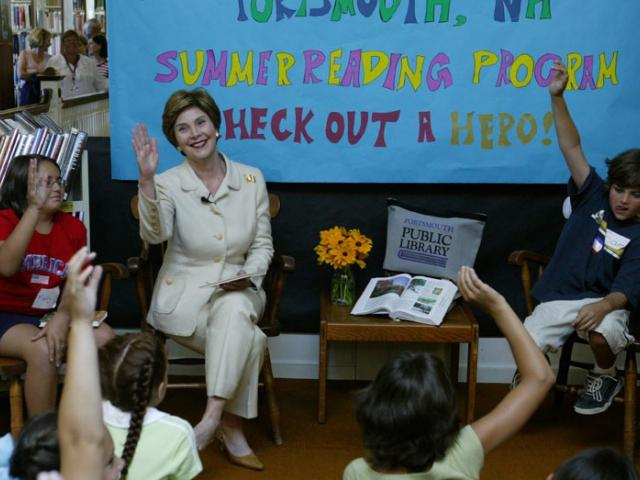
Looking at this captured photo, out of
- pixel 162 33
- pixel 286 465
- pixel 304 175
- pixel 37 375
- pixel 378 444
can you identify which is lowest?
pixel 286 465

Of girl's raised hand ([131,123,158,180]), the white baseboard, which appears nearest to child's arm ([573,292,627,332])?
the white baseboard

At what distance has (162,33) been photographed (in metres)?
3.98

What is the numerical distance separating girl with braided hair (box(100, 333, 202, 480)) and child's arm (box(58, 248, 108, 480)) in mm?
496

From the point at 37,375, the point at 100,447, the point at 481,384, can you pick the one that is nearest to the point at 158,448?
the point at 100,447

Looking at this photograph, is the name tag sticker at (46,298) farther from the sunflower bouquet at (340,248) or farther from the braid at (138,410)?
the braid at (138,410)

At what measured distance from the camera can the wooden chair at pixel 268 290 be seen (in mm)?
3662

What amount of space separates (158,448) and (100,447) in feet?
1.91

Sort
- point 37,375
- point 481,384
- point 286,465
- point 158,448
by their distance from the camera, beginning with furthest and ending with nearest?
point 481,384 < point 286,465 < point 37,375 < point 158,448

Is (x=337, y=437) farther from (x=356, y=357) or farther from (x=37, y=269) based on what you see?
(x=37, y=269)

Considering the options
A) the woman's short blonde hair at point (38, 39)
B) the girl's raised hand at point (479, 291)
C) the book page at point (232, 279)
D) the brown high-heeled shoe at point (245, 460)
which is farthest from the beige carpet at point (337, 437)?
the woman's short blonde hair at point (38, 39)

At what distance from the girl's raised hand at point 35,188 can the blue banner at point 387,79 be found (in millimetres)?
760

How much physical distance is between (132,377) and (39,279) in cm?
142

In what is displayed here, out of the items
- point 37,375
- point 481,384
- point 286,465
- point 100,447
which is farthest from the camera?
point 481,384

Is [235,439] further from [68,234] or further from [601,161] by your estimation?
[601,161]
